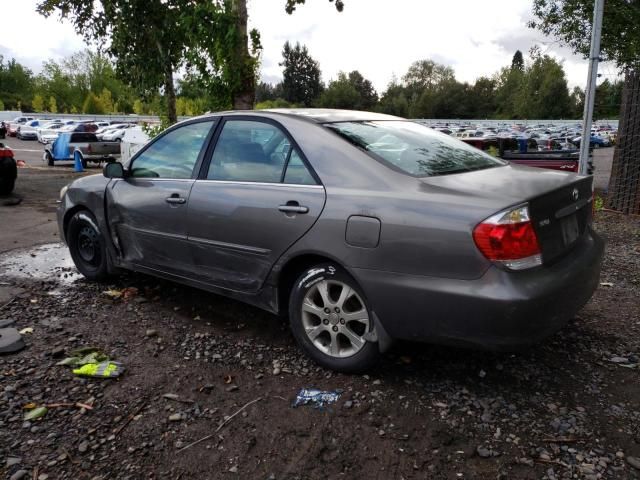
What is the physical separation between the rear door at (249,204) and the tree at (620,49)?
7106mm

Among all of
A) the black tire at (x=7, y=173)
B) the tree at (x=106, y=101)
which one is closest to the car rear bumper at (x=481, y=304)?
the black tire at (x=7, y=173)

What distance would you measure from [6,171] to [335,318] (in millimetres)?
10561

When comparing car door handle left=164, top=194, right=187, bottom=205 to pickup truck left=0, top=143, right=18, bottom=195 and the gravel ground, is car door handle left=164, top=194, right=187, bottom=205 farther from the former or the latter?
pickup truck left=0, top=143, right=18, bottom=195

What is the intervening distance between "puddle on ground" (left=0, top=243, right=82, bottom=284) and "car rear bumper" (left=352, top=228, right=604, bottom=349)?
12.2 ft

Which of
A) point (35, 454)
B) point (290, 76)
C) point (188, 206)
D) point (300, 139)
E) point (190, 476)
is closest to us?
point (190, 476)

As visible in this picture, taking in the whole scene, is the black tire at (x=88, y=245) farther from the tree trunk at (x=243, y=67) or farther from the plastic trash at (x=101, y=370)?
the tree trunk at (x=243, y=67)

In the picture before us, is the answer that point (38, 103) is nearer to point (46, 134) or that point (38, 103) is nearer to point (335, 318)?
point (46, 134)

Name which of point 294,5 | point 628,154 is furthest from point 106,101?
point 628,154

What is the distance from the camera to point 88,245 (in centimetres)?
506

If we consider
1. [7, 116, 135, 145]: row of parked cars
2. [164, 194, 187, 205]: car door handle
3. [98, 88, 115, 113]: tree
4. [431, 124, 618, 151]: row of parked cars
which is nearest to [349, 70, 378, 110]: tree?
[431, 124, 618, 151]: row of parked cars

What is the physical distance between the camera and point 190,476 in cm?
237

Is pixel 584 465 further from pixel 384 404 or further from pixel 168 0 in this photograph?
pixel 168 0

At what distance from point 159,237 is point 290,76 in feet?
358

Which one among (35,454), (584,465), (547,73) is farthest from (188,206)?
(547,73)
